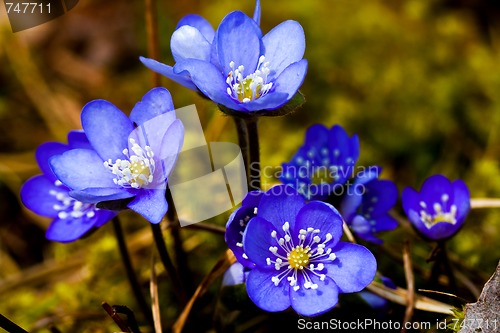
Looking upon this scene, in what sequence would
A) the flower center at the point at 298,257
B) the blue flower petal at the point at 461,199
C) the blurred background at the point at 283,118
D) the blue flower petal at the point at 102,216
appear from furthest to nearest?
the blurred background at the point at 283,118
the blue flower petal at the point at 461,199
the blue flower petal at the point at 102,216
the flower center at the point at 298,257

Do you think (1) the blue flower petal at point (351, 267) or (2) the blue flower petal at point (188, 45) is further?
(2) the blue flower petal at point (188, 45)

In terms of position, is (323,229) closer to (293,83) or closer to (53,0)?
(293,83)

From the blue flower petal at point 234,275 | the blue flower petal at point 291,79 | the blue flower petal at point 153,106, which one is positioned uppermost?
the blue flower petal at point 291,79

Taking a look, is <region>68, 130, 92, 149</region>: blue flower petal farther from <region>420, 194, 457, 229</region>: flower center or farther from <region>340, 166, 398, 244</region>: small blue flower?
<region>420, 194, 457, 229</region>: flower center

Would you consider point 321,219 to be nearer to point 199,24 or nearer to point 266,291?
point 266,291

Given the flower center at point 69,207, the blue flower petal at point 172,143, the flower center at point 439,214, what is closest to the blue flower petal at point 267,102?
the blue flower petal at point 172,143

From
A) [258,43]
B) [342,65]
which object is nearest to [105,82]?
[342,65]

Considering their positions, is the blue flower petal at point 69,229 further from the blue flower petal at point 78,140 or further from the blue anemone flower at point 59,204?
the blue flower petal at point 78,140

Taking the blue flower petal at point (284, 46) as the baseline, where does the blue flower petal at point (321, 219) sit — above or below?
below
